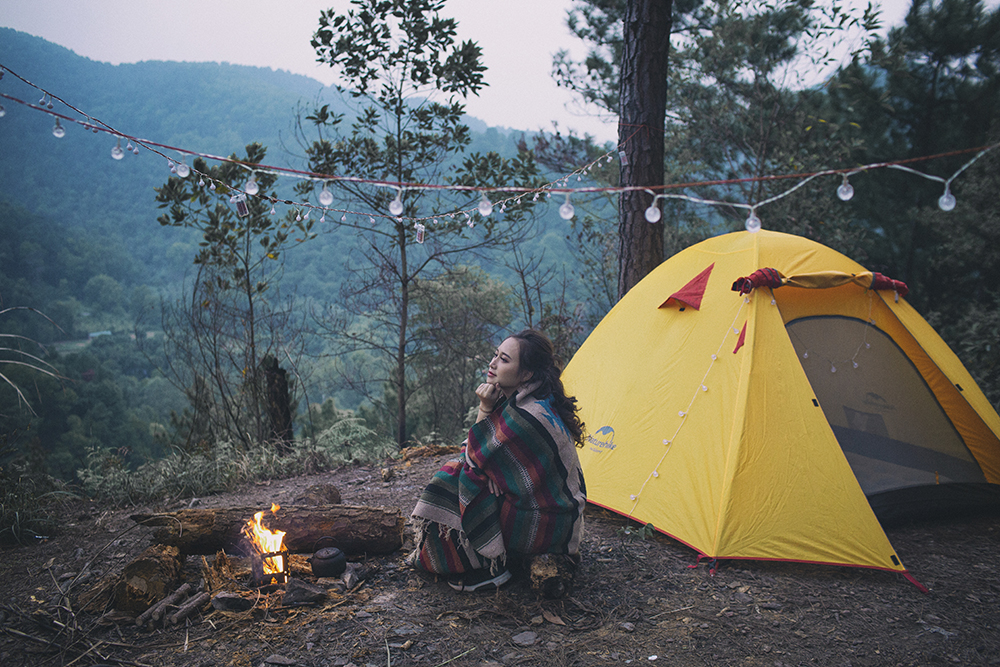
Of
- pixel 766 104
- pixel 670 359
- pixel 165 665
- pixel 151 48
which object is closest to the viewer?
pixel 165 665

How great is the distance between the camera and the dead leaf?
2.42 meters

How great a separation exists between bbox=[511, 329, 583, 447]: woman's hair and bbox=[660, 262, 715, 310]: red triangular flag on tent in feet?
4.54

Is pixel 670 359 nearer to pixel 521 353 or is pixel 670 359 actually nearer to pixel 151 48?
pixel 521 353

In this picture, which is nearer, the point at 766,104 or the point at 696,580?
the point at 696,580

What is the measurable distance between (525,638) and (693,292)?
2360mm

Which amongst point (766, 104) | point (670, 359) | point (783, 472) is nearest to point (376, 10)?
point (670, 359)

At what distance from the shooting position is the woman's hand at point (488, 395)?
102 inches

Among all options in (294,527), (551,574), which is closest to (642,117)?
(551,574)

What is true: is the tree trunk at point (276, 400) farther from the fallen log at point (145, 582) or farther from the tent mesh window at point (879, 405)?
the tent mesh window at point (879, 405)

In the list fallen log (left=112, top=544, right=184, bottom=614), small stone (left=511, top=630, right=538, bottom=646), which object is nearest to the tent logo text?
small stone (left=511, top=630, right=538, bottom=646)

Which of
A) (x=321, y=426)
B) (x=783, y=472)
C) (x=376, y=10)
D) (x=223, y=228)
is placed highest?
(x=376, y=10)

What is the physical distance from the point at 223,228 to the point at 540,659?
5518 millimetres

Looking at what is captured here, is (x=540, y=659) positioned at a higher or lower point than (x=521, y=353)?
lower

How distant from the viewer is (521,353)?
2.62m
